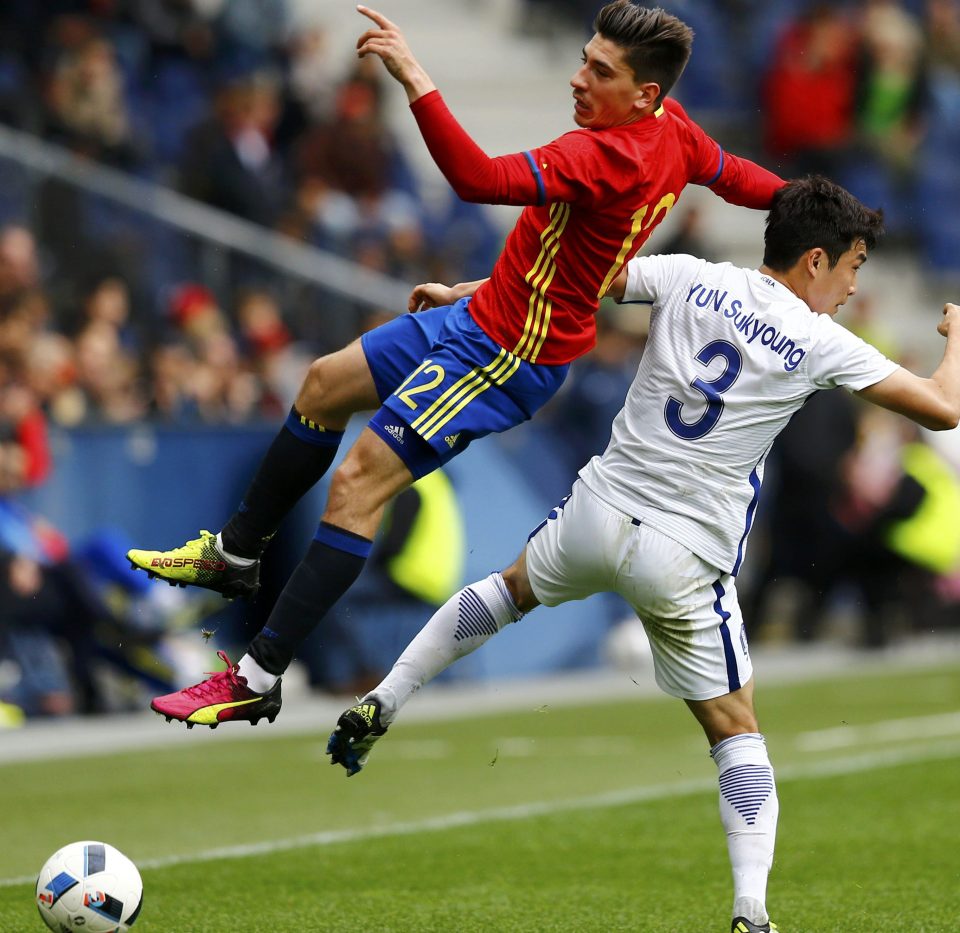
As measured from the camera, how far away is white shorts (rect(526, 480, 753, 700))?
5.86 metres

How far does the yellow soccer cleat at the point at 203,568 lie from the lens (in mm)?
6668

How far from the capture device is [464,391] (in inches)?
246

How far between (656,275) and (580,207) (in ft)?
1.10

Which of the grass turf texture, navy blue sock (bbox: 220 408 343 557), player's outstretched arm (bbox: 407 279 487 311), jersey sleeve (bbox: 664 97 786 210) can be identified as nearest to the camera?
jersey sleeve (bbox: 664 97 786 210)

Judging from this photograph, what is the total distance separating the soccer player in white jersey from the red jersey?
0.53ft

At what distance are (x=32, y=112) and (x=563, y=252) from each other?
8870 millimetres

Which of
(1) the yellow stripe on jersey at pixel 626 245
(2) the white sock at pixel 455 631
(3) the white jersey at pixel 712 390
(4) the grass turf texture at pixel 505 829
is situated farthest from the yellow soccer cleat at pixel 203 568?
(1) the yellow stripe on jersey at pixel 626 245

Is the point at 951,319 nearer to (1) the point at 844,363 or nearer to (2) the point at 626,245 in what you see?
(1) the point at 844,363

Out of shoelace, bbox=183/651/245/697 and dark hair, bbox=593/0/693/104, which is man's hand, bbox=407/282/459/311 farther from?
shoelace, bbox=183/651/245/697

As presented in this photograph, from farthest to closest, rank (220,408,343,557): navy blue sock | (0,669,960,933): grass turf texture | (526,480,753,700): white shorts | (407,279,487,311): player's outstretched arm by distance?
(0,669,960,933): grass turf texture, (220,408,343,557): navy blue sock, (407,279,487,311): player's outstretched arm, (526,480,753,700): white shorts

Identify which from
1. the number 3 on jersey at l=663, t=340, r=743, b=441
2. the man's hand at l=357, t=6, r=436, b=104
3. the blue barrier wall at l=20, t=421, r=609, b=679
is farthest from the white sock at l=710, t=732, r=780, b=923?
the blue barrier wall at l=20, t=421, r=609, b=679

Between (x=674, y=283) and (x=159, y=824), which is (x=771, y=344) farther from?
(x=159, y=824)

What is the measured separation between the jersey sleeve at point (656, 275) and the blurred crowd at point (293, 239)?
6281mm

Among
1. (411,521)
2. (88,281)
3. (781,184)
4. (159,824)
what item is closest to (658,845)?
(159,824)
